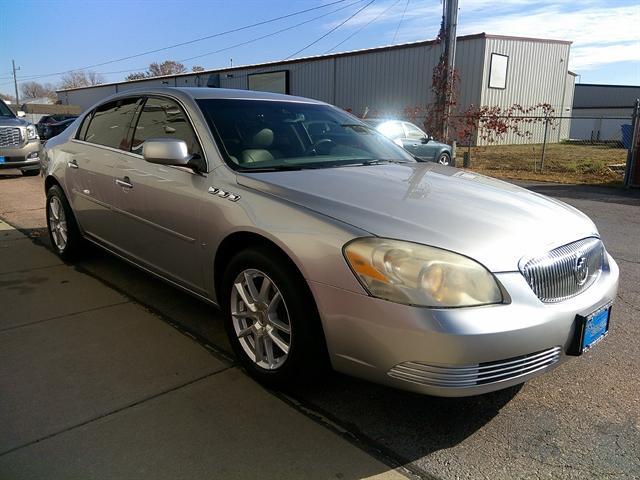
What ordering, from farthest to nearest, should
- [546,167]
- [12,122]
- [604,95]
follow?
[604,95] → [546,167] → [12,122]

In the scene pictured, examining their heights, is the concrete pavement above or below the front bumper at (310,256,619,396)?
below

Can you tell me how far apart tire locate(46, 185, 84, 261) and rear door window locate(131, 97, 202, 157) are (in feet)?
4.93

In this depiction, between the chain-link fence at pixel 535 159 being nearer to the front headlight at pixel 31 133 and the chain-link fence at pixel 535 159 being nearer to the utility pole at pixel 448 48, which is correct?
the utility pole at pixel 448 48

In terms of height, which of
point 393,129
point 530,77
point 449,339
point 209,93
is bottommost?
point 449,339

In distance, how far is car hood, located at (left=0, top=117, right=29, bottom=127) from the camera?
11.9 meters

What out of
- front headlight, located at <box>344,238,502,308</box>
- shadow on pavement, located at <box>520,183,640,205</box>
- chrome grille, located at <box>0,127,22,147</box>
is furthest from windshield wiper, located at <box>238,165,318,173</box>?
chrome grille, located at <box>0,127,22,147</box>

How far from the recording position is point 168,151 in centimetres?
312

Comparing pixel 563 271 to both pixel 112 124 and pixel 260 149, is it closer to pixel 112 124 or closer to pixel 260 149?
pixel 260 149

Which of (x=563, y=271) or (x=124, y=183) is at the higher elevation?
(x=124, y=183)

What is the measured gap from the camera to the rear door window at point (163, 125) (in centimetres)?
346

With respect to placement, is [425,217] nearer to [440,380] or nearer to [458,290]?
[458,290]

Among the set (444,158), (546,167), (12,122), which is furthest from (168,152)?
(546,167)

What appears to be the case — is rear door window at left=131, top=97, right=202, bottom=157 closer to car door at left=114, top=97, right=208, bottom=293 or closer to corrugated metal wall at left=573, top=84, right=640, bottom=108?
car door at left=114, top=97, right=208, bottom=293

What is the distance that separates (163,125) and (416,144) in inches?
430
